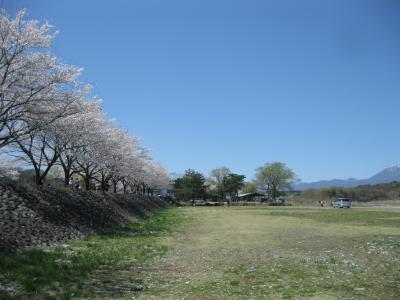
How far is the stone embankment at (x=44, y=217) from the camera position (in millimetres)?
16906

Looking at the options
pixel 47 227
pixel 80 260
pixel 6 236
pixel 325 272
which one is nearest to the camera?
pixel 325 272

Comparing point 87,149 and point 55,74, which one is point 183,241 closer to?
point 55,74

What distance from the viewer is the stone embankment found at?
1691 cm

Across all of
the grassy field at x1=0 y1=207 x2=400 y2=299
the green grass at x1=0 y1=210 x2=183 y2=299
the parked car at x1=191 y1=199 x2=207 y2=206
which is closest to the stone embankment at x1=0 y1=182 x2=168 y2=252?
the green grass at x1=0 y1=210 x2=183 y2=299

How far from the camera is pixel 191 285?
11.6 metres

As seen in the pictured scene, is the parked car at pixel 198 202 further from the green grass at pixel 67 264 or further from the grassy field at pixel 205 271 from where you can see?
the green grass at pixel 67 264

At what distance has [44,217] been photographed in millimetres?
21047

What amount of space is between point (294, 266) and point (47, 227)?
11117 mm

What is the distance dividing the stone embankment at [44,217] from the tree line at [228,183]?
103881 mm

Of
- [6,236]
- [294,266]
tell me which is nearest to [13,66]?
[6,236]

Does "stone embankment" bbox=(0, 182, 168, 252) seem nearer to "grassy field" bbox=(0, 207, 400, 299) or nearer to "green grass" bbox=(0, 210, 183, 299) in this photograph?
"green grass" bbox=(0, 210, 183, 299)

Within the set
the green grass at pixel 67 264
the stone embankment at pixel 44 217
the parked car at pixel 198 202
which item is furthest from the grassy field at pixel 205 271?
the parked car at pixel 198 202

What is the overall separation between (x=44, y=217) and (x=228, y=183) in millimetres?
127168

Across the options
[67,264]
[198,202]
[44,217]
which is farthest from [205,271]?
[198,202]
